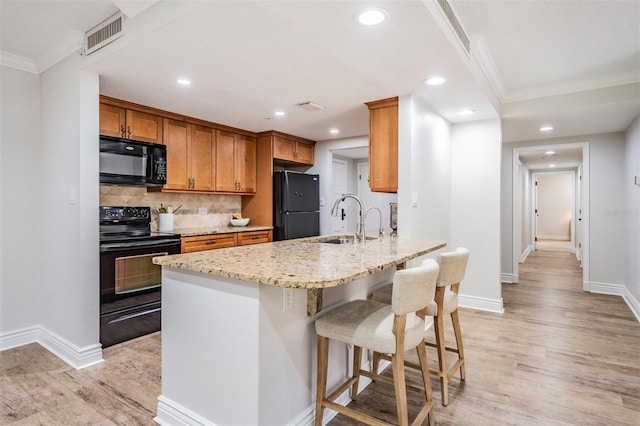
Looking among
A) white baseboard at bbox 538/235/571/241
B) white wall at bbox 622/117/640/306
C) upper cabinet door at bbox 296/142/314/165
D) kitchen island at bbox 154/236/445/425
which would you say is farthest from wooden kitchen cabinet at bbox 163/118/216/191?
white baseboard at bbox 538/235/571/241

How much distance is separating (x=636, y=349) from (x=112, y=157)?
4779mm

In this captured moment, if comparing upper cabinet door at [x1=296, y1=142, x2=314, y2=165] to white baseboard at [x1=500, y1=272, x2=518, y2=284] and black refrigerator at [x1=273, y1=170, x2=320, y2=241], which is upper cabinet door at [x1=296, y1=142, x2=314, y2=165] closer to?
black refrigerator at [x1=273, y1=170, x2=320, y2=241]

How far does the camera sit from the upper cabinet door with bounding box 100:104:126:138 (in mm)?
3232

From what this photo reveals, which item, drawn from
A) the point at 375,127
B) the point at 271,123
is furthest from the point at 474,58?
the point at 271,123

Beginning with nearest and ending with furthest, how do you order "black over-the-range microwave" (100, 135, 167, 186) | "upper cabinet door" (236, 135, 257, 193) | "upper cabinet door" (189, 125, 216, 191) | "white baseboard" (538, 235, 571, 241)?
"black over-the-range microwave" (100, 135, 167, 186) → "upper cabinet door" (189, 125, 216, 191) → "upper cabinet door" (236, 135, 257, 193) → "white baseboard" (538, 235, 571, 241)

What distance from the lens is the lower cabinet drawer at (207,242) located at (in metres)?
3.54

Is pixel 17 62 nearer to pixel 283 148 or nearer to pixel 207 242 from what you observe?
pixel 207 242

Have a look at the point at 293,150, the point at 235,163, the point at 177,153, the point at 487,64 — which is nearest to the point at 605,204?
the point at 487,64

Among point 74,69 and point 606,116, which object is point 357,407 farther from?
point 606,116

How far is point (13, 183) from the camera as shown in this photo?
2.91 meters

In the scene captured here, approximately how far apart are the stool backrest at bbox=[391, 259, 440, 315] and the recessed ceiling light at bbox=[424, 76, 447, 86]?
1.70 metres

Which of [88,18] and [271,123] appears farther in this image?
[271,123]

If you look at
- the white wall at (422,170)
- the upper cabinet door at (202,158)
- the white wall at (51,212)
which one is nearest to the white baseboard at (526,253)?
the white wall at (422,170)

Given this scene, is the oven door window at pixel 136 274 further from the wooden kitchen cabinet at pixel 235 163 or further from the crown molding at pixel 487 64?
the crown molding at pixel 487 64
